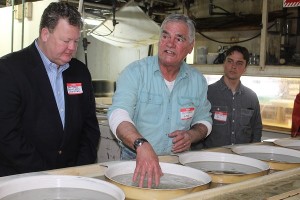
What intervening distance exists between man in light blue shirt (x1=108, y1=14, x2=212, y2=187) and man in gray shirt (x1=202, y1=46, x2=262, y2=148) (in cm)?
82

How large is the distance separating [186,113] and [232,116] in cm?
A: 99

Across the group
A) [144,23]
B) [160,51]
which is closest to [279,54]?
[144,23]

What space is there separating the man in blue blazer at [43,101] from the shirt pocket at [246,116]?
145 cm

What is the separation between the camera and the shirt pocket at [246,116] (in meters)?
2.82

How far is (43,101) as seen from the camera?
1684mm

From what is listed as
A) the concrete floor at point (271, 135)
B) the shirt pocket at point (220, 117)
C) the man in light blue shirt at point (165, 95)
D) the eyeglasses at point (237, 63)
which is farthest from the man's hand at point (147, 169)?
the concrete floor at point (271, 135)

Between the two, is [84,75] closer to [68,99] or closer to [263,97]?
[68,99]

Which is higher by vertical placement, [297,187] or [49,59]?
[49,59]

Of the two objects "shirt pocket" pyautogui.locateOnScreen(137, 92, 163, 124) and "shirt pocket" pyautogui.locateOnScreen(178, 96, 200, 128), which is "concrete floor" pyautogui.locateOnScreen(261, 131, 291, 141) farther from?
"shirt pocket" pyautogui.locateOnScreen(137, 92, 163, 124)

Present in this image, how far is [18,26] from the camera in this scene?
344 centimetres

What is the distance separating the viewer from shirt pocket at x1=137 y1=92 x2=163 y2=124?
1858mm

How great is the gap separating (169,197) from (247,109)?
199cm

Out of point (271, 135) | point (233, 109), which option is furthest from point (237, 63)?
point (271, 135)

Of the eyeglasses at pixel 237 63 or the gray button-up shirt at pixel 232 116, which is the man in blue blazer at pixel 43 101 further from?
the eyeglasses at pixel 237 63
